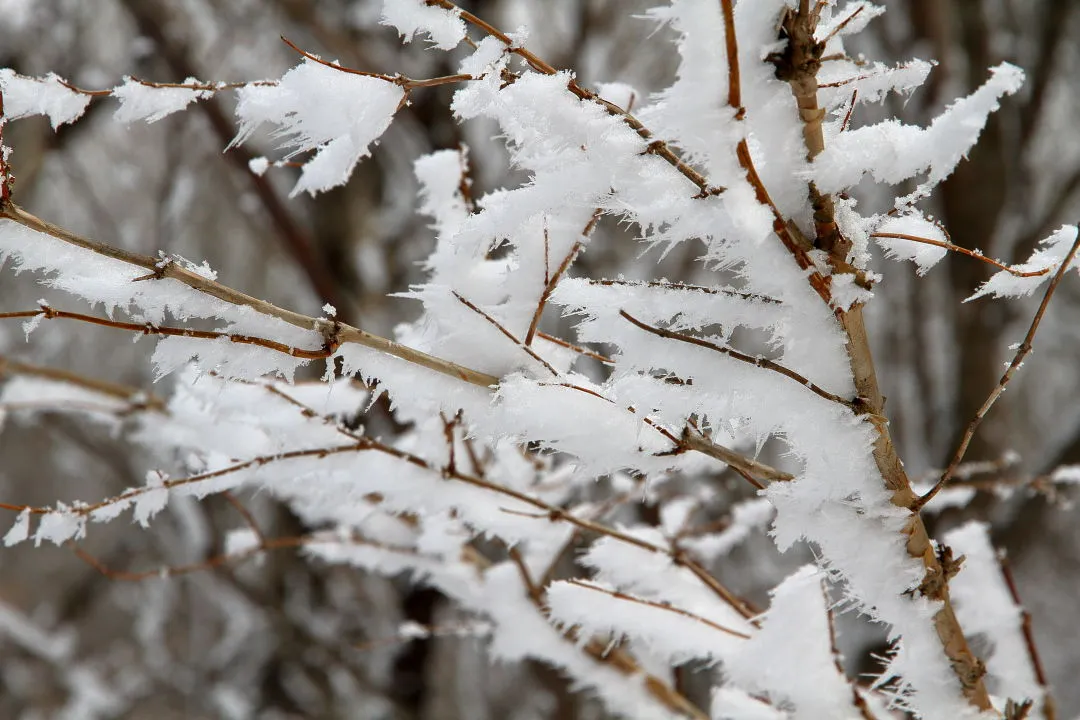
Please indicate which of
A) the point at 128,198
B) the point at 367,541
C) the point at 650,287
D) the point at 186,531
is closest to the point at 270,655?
the point at 186,531

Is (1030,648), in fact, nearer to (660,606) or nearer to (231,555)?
(660,606)

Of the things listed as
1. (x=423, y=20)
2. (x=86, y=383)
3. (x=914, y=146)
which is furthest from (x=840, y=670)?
(x=86, y=383)

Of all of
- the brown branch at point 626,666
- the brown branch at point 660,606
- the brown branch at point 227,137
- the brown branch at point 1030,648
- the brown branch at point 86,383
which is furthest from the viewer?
the brown branch at point 227,137

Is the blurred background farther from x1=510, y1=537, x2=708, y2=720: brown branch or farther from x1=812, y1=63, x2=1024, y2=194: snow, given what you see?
x1=812, y1=63, x2=1024, y2=194: snow

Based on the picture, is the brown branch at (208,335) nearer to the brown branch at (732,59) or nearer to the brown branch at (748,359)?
the brown branch at (748,359)

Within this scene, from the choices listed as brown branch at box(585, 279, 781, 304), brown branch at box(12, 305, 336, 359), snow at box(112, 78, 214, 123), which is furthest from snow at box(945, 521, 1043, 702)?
snow at box(112, 78, 214, 123)

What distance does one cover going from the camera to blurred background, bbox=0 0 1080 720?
2.52 metres

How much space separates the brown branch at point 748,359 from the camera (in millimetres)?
581

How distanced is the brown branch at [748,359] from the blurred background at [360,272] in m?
0.84

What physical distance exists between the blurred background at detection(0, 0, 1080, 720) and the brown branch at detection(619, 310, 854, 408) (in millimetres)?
842

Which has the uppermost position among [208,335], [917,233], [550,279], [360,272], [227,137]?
[917,233]

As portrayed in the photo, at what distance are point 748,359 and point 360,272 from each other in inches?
126

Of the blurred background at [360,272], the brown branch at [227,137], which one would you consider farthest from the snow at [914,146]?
the brown branch at [227,137]

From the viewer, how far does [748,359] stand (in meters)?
0.60
